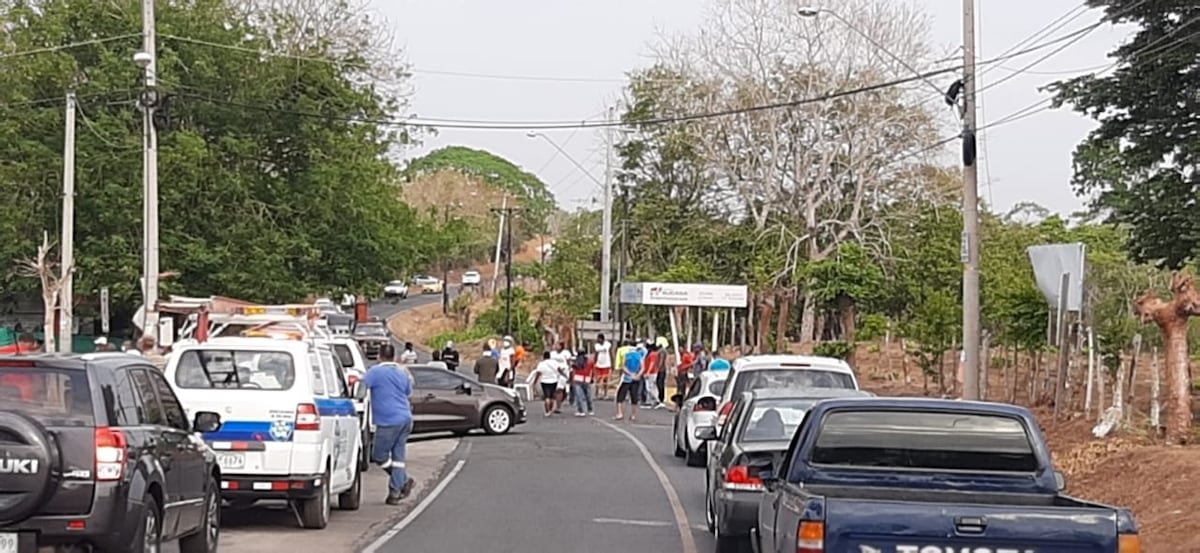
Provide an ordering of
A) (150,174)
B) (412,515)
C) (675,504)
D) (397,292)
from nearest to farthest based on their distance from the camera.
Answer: (412,515), (675,504), (150,174), (397,292)

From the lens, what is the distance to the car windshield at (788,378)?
64.8ft

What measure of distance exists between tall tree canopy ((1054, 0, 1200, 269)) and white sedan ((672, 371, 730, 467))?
6740 mm


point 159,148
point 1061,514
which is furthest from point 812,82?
point 1061,514

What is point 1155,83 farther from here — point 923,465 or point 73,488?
point 73,488

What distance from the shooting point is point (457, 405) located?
29438 millimetres

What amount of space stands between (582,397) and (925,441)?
2742 cm

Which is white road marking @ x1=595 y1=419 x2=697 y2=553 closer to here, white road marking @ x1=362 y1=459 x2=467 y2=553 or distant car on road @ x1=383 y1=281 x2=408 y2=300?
white road marking @ x1=362 y1=459 x2=467 y2=553

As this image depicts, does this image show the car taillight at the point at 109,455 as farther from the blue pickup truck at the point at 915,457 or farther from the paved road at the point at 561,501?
the paved road at the point at 561,501

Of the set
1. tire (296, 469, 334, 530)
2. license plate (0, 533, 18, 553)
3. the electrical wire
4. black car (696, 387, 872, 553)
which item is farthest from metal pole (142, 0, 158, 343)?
license plate (0, 533, 18, 553)

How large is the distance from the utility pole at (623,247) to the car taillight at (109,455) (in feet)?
139

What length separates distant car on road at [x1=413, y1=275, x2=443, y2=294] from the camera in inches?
4576

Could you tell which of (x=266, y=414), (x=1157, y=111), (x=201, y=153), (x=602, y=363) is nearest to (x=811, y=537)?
(x=266, y=414)

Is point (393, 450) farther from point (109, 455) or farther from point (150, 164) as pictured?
point (150, 164)

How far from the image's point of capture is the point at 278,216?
4538 centimetres
